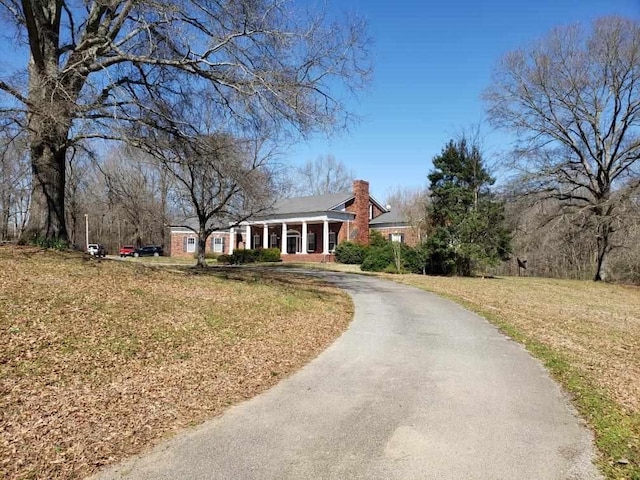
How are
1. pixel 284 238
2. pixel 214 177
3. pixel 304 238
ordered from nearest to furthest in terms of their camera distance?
1. pixel 214 177
2. pixel 304 238
3. pixel 284 238

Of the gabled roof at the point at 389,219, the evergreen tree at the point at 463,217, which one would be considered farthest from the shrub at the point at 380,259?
the gabled roof at the point at 389,219

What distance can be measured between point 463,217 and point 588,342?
15301mm

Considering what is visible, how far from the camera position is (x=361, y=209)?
3934cm

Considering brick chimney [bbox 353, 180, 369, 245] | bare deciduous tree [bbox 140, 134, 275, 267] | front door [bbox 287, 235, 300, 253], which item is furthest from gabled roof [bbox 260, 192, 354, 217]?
bare deciduous tree [bbox 140, 134, 275, 267]

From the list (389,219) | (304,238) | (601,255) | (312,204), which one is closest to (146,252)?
(304,238)

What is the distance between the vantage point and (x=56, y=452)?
3.91 meters

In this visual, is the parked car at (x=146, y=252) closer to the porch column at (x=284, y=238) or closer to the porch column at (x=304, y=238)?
the porch column at (x=284, y=238)

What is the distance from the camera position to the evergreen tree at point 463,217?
2433cm

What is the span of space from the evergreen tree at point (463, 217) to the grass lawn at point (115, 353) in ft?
46.5

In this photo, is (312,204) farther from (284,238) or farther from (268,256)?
(268,256)

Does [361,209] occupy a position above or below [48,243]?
above

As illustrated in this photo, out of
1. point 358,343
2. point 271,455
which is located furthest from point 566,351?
point 271,455

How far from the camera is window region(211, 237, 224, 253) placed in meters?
50.5

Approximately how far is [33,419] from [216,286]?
8.49 meters
